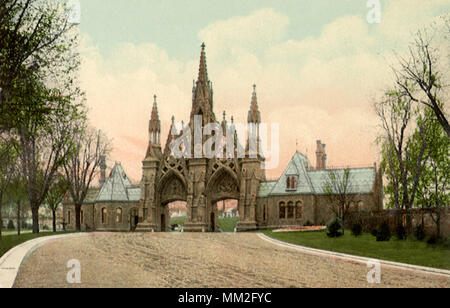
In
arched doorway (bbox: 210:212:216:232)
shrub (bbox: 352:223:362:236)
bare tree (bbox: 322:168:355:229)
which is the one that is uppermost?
bare tree (bbox: 322:168:355:229)

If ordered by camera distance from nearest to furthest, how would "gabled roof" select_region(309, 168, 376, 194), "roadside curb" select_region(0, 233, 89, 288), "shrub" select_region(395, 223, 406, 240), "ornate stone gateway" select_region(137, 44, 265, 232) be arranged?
"roadside curb" select_region(0, 233, 89, 288), "shrub" select_region(395, 223, 406, 240), "gabled roof" select_region(309, 168, 376, 194), "ornate stone gateway" select_region(137, 44, 265, 232)

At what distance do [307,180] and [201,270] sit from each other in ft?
119

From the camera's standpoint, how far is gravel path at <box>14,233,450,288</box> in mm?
16094

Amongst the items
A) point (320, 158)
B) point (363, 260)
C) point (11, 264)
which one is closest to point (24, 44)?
point (11, 264)

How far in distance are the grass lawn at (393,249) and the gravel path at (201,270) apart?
270 cm

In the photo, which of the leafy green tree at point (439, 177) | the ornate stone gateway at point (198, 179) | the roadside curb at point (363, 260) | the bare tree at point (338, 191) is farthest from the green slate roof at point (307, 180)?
the roadside curb at point (363, 260)

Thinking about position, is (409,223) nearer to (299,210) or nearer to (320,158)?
(299,210)

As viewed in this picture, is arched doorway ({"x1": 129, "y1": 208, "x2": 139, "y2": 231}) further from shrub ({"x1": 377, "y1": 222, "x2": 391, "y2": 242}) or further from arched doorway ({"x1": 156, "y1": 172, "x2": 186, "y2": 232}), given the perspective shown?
shrub ({"x1": 377, "y1": 222, "x2": 391, "y2": 242})

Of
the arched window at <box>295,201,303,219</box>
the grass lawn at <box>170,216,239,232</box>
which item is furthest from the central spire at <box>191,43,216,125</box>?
the grass lawn at <box>170,216,239,232</box>

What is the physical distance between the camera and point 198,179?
55312 mm

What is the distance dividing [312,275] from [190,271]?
4534 millimetres

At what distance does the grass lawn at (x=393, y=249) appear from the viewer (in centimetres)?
2170
